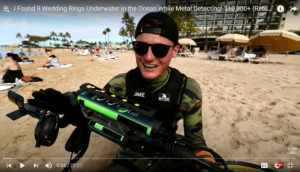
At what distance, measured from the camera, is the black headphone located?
89 cm

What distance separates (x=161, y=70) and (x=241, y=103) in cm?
377

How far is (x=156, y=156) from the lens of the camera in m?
0.96

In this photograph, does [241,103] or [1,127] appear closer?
[1,127]

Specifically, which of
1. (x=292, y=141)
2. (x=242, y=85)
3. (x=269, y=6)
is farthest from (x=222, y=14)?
(x=292, y=141)

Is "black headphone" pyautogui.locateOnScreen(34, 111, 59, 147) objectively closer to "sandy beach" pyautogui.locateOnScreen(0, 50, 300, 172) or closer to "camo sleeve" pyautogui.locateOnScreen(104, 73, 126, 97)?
"camo sleeve" pyautogui.locateOnScreen(104, 73, 126, 97)

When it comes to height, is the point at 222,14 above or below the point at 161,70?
above

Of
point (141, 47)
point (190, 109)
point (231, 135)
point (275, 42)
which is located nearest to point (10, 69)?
point (141, 47)

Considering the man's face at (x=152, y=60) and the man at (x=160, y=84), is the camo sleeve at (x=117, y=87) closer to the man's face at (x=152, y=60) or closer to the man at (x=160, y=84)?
the man at (x=160, y=84)

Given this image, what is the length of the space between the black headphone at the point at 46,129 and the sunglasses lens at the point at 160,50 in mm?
1008

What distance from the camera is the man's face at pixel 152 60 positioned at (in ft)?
4.06

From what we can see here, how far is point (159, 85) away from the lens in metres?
1.49

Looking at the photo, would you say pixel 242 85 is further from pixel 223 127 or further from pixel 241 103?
pixel 223 127

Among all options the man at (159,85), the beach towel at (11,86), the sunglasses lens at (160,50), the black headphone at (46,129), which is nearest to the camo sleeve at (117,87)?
the man at (159,85)

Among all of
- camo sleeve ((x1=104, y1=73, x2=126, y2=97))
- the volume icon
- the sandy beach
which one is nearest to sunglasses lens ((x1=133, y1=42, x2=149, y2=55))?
camo sleeve ((x1=104, y1=73, x2=126, y2=97))
